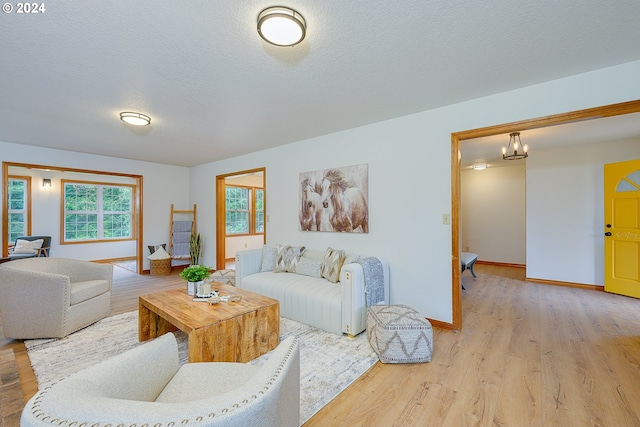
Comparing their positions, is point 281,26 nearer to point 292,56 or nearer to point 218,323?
point 292,56

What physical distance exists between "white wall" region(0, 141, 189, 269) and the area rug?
3321 mm

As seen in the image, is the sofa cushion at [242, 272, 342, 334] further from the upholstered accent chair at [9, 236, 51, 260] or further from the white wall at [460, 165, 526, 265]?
the upholstered accent chair at [9, 236, 51, 260]

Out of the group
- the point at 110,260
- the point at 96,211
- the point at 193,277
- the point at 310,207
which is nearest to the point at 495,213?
the point at 310,207

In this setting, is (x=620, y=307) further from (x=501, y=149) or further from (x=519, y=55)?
(x=519, y=55)

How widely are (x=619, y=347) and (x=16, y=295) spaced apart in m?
5.54

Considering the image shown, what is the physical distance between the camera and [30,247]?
539 centimetres

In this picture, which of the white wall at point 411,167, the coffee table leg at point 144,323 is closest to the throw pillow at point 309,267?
the white wall at point 411,167

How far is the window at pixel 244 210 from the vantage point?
7258 mm

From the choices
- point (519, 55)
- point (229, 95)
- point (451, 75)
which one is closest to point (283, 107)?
point (229, 95)

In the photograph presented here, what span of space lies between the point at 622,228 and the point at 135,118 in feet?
22.0

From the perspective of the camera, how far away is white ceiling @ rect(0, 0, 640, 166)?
1588 mm

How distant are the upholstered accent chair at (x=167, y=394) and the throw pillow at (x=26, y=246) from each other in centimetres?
618

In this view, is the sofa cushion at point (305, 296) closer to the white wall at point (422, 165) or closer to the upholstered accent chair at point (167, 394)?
the white wall at point (422, 165)

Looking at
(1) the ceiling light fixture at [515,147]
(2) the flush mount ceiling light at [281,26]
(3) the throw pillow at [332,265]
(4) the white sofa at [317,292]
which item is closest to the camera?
(2) the flush mount ceiling light at [281,26]
